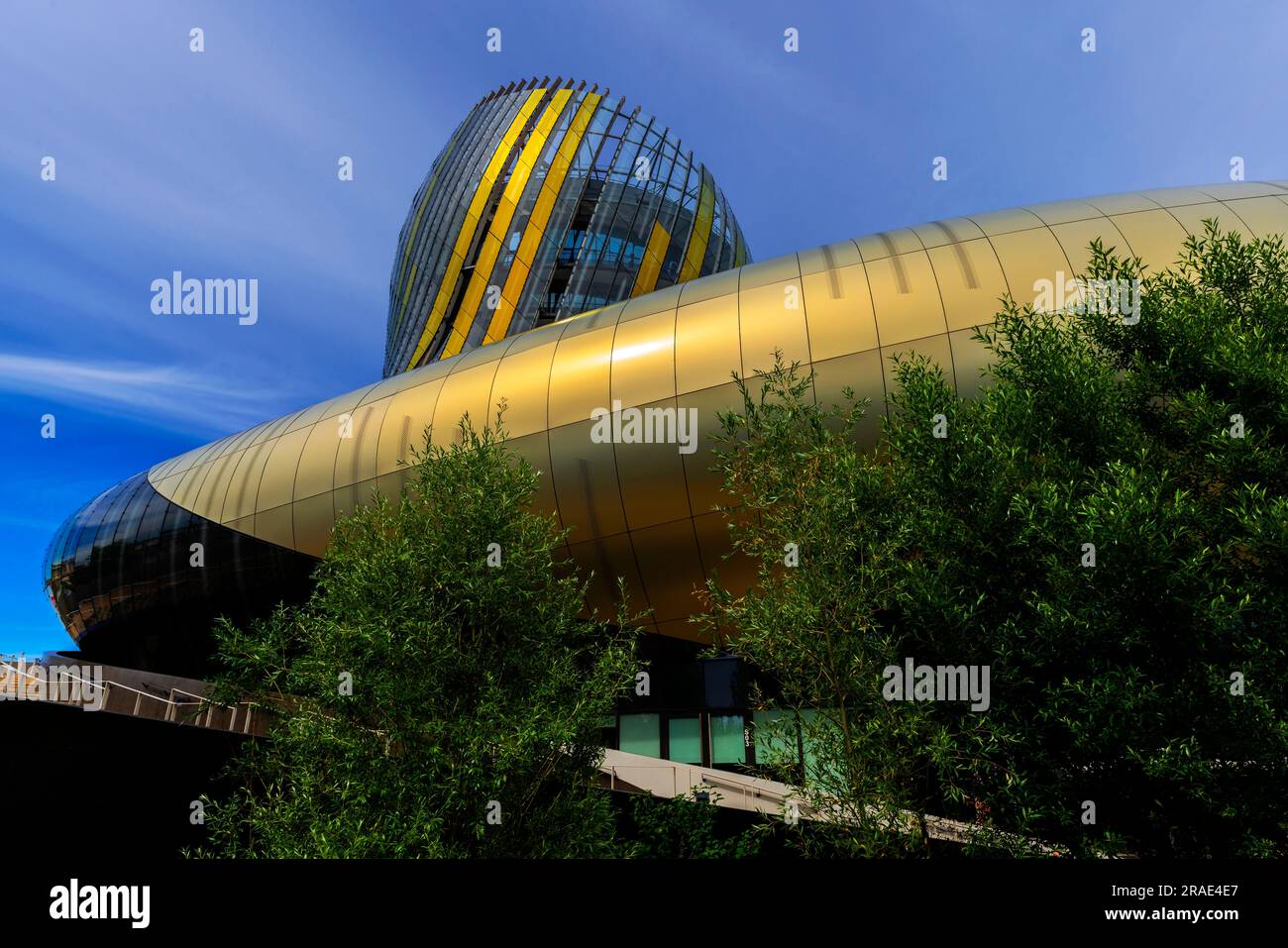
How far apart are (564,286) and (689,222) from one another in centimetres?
821

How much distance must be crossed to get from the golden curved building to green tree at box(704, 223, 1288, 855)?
452 cm

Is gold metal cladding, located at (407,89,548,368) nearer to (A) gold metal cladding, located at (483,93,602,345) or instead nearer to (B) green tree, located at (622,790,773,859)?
(A) gold metal cladding, located at (483,93,602,345)

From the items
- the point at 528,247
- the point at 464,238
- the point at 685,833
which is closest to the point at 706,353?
the point at 685,833

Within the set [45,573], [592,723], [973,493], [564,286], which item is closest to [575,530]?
[592,723]

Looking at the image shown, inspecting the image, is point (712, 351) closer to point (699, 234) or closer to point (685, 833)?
point (685, 833)

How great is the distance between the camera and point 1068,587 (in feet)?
31.5

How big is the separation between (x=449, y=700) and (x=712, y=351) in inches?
371

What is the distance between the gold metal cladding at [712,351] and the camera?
16594mm

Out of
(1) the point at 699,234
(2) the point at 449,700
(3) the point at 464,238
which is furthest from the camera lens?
(1) the point at 699,234

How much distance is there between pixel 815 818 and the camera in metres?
10.2

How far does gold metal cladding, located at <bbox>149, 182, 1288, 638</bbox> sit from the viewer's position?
16594 mm

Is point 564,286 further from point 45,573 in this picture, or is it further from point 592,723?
point 592,723

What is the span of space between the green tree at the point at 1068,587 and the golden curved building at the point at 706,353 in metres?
4.52
